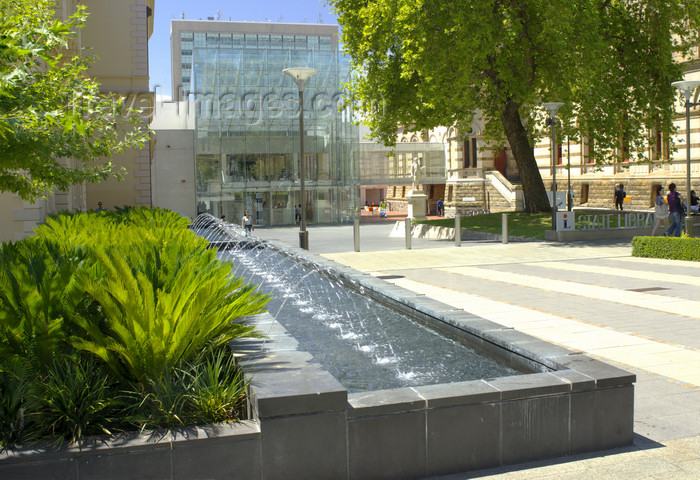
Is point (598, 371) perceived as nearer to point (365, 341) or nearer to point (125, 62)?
point (365, 341)

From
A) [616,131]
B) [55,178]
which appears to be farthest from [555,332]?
[616,131]

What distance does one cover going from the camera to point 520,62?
26688mm

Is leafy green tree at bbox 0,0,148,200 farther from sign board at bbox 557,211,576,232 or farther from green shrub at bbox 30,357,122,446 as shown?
sign board at bbox 557,211,576,232

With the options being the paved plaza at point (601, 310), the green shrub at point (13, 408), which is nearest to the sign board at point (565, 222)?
the paved plaza at point (601, 310)

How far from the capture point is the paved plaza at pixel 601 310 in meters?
5.00

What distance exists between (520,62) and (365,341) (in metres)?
21.2

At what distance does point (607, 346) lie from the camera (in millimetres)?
8461

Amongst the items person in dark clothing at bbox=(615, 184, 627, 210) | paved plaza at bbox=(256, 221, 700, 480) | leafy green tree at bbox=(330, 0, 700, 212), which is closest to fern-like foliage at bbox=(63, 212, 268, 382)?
paved plaza at bbox=(256, 221, 700, 480)

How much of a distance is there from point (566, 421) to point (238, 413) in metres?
2.33

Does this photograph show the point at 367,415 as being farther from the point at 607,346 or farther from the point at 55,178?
the point at 55,178

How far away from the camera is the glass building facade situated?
4650cm

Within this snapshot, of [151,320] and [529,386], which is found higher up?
[151,320]

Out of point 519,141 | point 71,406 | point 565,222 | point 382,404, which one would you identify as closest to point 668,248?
point 565,222

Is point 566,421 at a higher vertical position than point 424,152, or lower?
lower
